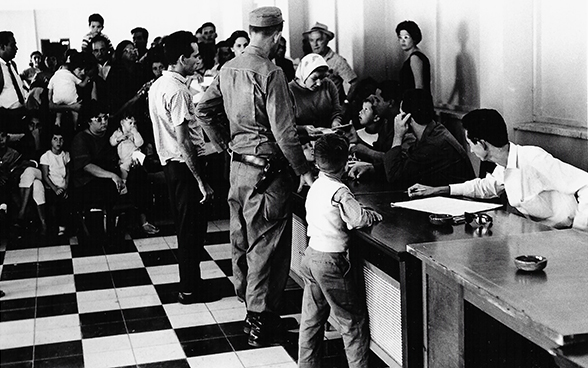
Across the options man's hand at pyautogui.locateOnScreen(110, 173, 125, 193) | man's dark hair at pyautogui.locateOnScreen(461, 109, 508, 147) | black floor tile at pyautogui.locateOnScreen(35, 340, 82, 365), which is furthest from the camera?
man's hand at pyautogui.locateOnScreen(110, 173, 125, 193)

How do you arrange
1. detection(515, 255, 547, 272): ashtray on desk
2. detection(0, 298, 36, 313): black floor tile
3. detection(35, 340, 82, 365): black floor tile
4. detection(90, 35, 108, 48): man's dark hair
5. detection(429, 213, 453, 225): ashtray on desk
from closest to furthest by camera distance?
1. detection(515, 255, 547, 272): ashtray on desk
2. detection(429, 213, 453, 225): ashtray on desk
3. detection(35, 340, 82, 365): black floor tile
4. detection(0, 298, 36, 313): black floor tile
5. detection(90, 35, 108, 48): man's dark hair

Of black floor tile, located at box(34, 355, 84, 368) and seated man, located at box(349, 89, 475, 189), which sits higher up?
seated man, located at box(349, 89, 475, 189)

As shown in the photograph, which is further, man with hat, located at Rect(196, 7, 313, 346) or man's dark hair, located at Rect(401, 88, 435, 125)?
man's dark hair, located at Rect(401, 88, 435, 125)

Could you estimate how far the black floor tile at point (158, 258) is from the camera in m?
6.00

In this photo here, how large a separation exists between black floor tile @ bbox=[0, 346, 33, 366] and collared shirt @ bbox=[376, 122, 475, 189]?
226 centimetres

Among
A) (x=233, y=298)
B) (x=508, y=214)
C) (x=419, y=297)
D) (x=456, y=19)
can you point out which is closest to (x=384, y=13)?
(x=456, y=19)

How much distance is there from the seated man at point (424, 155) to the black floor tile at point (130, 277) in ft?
6.60

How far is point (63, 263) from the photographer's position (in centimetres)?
608

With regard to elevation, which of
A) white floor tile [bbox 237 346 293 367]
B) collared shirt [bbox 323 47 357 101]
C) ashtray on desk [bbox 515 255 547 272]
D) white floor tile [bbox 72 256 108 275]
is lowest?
white floor tile [bbox 72 256 108 275]

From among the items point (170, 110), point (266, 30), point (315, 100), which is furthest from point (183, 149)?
point (315, 100)

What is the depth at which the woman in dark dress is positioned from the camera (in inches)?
240

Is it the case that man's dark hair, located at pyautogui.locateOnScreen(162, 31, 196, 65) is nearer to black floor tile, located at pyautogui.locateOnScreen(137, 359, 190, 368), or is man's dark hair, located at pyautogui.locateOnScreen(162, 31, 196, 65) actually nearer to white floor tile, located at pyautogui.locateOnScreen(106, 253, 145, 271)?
black floor tile, located at pyautogui.locateOnScreen(137, 359, 190, 368)

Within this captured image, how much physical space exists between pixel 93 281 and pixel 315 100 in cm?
213

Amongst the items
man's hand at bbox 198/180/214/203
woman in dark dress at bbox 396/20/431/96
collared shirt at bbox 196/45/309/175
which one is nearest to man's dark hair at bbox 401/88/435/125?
collared shirt at bbox 196/45/309/175
